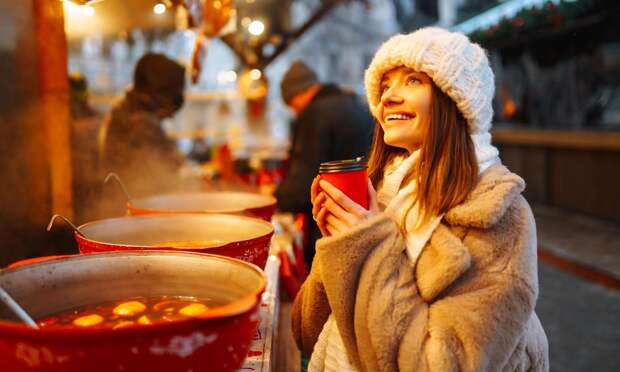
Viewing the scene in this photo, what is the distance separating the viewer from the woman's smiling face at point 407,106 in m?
1.79

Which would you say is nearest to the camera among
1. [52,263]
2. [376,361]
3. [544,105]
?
[52,263]

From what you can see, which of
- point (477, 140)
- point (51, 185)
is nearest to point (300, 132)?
point (51, 185)

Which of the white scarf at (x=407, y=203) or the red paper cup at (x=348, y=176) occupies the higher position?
the red paper cup at (x=348, y=176)

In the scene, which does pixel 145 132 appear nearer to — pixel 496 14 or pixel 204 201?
pixel 204 201

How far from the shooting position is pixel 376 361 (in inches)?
63.8

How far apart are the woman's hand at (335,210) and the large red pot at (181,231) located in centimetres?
33

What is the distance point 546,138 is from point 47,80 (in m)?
11.4

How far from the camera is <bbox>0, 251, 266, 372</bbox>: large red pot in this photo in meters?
1.05

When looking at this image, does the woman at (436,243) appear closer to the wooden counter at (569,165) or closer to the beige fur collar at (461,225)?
the beige fur collar at (461,225)

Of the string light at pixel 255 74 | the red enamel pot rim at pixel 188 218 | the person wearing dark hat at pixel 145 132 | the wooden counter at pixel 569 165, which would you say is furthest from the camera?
the string light at pixel 255 74

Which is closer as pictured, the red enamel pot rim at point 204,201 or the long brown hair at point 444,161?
the long brown hair at point 444,161

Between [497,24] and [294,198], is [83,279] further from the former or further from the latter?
[497,24]

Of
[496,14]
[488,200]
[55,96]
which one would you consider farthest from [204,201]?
[496,14]

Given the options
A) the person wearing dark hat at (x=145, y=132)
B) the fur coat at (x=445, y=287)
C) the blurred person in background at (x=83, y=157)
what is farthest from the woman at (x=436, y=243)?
the person wearing dark hat at (x=145, y=132)
